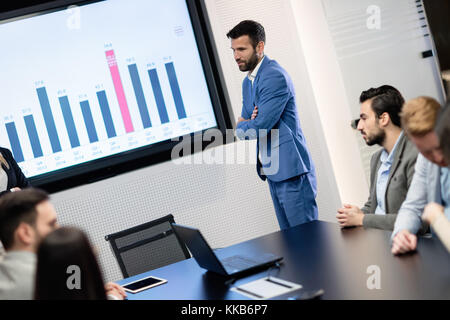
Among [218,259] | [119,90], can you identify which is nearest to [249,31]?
[119,90]

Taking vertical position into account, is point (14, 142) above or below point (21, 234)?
above

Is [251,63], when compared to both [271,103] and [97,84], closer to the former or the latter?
[271,103]

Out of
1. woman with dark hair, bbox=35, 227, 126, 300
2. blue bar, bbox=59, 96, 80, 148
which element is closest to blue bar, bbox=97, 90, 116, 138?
blue bar, bbox=59, 96, 80, 148

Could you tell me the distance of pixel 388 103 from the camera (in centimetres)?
317

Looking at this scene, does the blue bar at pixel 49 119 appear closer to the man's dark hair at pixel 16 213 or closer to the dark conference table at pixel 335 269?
the dark conference table at pixel 335 269

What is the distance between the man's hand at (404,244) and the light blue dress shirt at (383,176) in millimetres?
773

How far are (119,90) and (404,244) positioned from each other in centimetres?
284

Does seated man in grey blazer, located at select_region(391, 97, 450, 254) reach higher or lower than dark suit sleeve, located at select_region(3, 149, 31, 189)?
lower

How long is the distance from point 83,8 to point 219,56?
120 centimetres

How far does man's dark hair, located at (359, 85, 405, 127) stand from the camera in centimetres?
314

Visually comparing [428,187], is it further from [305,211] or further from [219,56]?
[219,56]

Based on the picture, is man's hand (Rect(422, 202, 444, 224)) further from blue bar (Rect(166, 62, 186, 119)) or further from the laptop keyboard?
blue bar (Rect(166, 62, 186, 119))

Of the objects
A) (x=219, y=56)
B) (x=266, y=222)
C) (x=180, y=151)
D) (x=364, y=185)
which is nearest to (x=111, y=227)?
(x=180, y=151)

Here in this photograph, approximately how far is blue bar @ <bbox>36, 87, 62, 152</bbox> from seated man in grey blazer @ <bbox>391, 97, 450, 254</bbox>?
2760 millimetres
